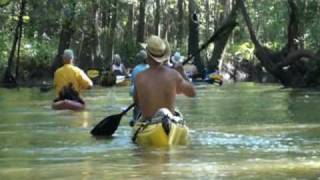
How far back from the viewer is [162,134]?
36.7ft

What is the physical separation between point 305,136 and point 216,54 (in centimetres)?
3663

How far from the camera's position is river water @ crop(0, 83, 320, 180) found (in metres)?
8.82

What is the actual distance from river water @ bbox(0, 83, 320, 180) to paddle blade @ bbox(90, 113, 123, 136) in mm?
158

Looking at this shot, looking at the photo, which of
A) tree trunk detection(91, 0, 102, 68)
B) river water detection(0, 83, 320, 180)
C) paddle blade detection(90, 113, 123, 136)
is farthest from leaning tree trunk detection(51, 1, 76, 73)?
paddle blade detection(90, 113, 123, 136)

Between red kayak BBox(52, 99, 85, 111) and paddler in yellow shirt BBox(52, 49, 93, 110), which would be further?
red kayak BBox(52, 99, 85, 111)

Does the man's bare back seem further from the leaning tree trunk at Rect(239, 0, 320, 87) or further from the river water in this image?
the leaning tree trunk at Rect(239, 0, 320, 87)

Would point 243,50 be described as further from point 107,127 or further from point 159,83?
point 159,83

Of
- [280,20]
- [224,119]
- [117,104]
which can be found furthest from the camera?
[280,20]

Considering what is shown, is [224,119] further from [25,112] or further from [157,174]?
[157,174]

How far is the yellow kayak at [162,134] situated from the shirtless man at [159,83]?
0.32m

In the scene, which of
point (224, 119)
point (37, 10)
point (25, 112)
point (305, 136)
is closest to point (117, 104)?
point (25, 112)

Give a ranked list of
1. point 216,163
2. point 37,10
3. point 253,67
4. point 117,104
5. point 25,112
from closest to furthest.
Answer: point 216,163 < point 25,112 < point 117,104 < point 37,10 < point 253,67

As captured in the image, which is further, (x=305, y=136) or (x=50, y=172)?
(x=305, y=136)

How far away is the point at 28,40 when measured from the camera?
5256 cm
